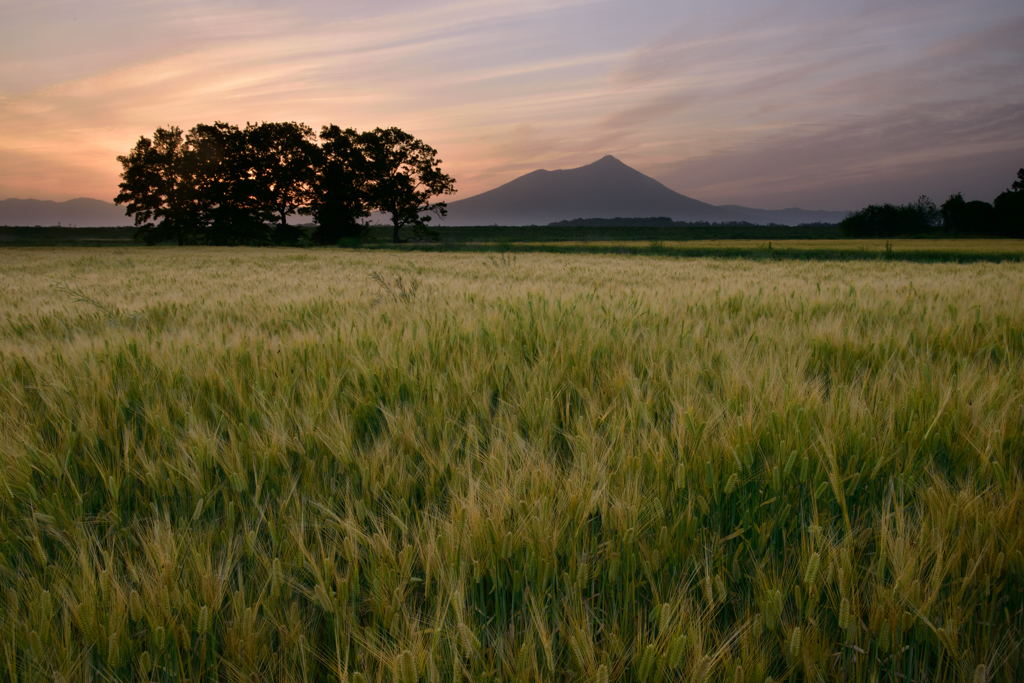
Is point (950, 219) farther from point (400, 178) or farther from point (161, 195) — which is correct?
point (161, 195)

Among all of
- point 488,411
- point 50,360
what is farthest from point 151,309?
point 488,411

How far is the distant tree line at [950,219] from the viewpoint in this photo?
5888 centimetres

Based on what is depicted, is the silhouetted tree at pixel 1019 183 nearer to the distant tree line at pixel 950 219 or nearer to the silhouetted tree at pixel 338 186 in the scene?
the distant tree line at pixel 950 219

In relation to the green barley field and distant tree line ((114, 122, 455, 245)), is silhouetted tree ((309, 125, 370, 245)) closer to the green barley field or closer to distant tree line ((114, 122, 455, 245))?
distant tree line ((114, 122, 455, 245))

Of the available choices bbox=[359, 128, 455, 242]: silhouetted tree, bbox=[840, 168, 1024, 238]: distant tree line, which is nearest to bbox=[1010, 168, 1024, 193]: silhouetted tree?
bbox=[840, 168, 1024, 238]: distant tree line

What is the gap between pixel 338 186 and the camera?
182ft

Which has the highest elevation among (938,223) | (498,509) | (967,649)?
(938,223)

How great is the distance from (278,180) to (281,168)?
56.1 inches

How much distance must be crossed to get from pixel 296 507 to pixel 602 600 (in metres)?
0.74

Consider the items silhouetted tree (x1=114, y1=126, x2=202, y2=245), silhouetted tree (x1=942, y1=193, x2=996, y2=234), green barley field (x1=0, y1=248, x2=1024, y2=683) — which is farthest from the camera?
silhouetted tree (x1=942, y1=193, x2=996, y2=234)

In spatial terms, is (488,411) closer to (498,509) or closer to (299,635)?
(498,509)

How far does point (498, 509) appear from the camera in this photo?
38.2 inches

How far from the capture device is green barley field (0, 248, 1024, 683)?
0.73 m

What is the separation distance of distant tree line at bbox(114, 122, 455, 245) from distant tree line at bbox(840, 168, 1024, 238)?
207 ft
